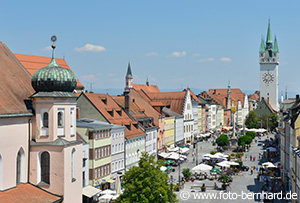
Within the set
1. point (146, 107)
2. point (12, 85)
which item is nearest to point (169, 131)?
point (146, 107)

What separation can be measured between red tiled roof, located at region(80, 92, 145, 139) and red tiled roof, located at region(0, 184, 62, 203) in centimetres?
3271

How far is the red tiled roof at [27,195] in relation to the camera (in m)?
23.3

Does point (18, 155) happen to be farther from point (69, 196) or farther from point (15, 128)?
point (69, 196)

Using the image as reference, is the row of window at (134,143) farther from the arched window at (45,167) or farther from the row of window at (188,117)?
the row of window at (188,117)

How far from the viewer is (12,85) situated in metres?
26.3

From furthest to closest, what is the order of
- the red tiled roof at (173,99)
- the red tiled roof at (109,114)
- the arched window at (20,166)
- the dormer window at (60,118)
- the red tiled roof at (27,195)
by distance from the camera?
the red tiled roof at (173,99) < the red tiled roof at (109,114) < the dormer window at (60,118) < the arched window at (20,166) < the red tiled roof at (27,195)

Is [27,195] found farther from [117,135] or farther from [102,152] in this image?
[117,135]

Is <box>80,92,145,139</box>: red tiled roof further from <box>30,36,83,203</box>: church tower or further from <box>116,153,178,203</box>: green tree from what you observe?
<box>30,36,83,203</box>: church tower

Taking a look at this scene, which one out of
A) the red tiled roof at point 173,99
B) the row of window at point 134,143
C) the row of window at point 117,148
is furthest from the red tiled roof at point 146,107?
the row of window at point 117,148

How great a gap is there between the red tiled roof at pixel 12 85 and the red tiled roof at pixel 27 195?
4.16 metres

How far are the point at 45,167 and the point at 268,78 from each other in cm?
16782

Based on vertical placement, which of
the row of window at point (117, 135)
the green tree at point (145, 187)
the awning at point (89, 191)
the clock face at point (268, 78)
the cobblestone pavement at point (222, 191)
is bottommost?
the cobblestone pavement at point (222, 191)

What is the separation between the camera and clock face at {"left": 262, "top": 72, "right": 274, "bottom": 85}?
7224 inches

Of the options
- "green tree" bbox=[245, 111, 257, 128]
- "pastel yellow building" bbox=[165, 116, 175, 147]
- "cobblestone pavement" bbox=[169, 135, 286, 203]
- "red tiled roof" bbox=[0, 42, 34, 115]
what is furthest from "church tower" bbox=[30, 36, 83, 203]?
"green tree" bbox=[245, 111, 257, 128]
